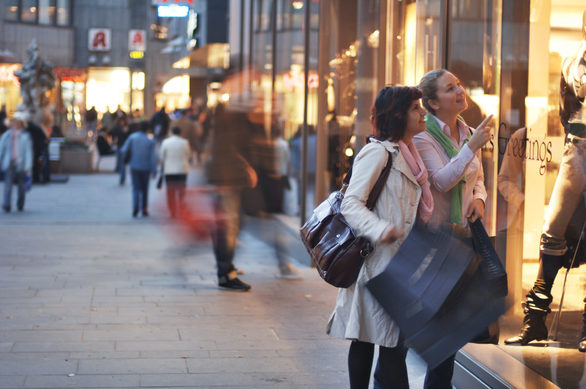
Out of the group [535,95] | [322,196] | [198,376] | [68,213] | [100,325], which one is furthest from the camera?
[68,213]

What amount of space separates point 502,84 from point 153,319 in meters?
3.44

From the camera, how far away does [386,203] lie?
425 centimetres

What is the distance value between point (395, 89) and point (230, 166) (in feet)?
16.8

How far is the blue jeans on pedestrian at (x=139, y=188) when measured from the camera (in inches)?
650

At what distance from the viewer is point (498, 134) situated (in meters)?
5.97

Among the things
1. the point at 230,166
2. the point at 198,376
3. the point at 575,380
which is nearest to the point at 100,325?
the point at 198,376

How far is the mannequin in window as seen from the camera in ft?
15.4

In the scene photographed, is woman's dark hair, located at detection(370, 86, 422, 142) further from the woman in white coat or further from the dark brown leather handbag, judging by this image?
the dark brown leather handbag

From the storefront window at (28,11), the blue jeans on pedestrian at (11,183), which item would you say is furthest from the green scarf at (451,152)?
the storefront window at (28,11)

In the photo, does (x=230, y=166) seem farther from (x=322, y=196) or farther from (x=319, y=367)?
(x=319, y=367)

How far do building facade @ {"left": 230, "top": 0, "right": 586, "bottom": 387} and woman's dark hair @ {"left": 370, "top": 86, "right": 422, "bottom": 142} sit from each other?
42.1 inches

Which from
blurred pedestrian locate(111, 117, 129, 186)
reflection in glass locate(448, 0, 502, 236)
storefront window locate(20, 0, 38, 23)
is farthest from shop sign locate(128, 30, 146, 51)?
reflection in glass locate(448, 0, 502, 236)

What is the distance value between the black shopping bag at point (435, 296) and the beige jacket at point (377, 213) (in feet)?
0.44

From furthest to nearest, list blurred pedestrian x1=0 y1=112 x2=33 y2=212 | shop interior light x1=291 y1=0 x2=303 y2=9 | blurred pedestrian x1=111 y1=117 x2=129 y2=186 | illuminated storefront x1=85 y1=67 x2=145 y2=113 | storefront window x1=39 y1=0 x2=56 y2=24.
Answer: illuminated storefront x1=85 y1=67 x2=145 y2=113
storefront window x1=39 y1=0 x2=56 y2=24
blurred pedestrian x1=111 y1=117 x2=129 y2=186
blurred pedestrian x1=0 y1=112 x2=33 y2=212
shop interior light x1=291 y1=0 x2=303 y2=9
